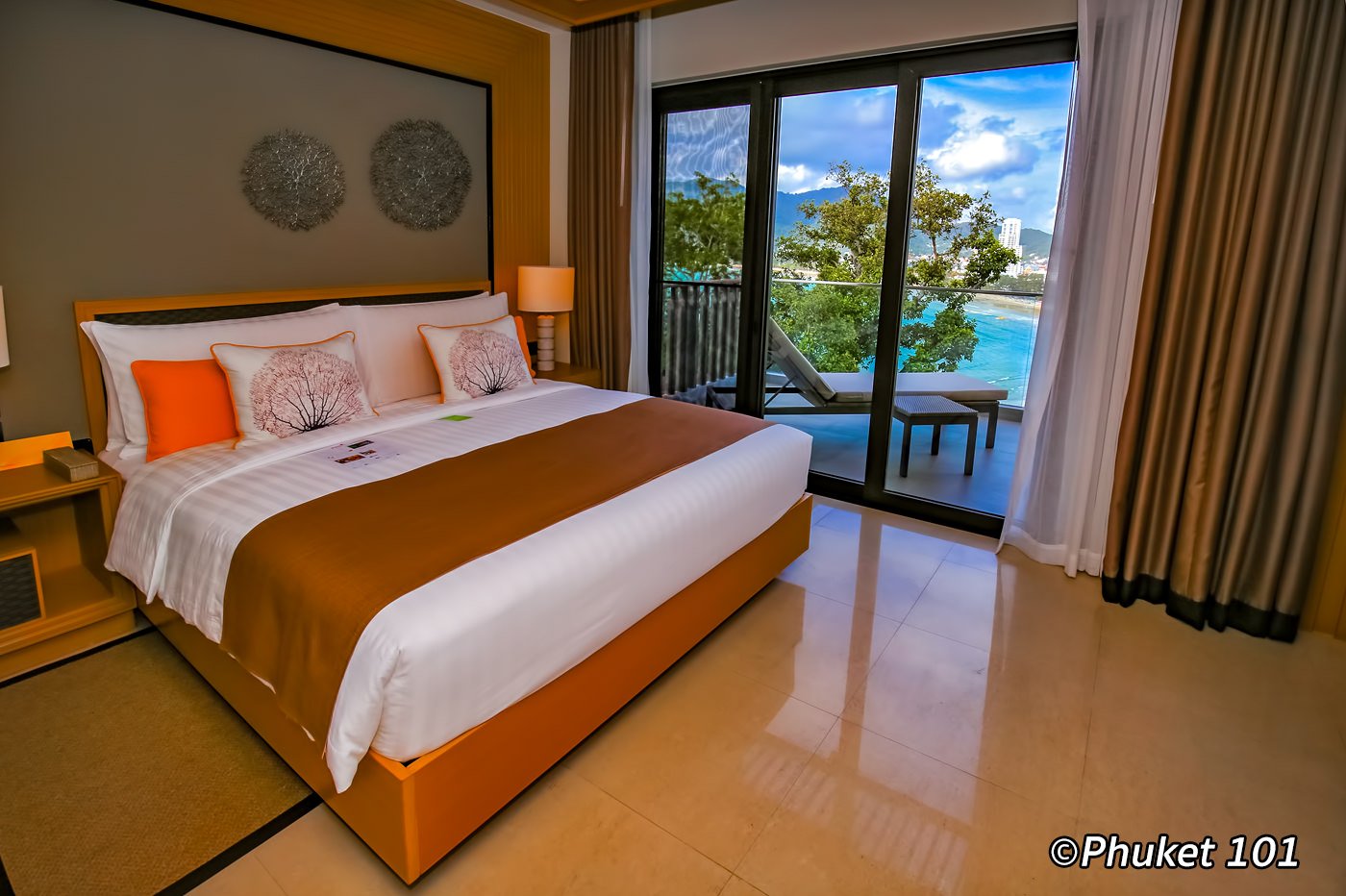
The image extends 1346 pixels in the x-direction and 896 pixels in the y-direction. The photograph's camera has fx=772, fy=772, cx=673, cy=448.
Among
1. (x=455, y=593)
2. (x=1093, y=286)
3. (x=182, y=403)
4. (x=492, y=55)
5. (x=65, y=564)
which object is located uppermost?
(x=492, y=55)

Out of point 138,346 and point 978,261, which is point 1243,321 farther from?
point 138,346

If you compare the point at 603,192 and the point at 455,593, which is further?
the point at 603,192

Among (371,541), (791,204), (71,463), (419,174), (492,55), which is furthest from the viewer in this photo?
(791,204)

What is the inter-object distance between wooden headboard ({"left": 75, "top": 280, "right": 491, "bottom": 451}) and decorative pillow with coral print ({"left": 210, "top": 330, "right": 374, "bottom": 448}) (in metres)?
0.32

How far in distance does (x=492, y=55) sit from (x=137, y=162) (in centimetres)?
188

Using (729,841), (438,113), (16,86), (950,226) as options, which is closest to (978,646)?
(729,841)

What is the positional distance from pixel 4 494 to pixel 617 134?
10.9 ft

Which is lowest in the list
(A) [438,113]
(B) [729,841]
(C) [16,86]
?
(B) [729,841]

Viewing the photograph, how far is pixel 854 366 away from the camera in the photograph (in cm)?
420

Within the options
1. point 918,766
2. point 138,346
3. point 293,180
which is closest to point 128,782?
point 138,346

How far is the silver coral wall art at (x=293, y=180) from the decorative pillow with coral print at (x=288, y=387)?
698 mm

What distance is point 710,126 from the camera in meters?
4.38

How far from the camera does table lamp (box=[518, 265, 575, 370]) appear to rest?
4242 mm

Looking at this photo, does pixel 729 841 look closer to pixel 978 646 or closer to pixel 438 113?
pixel 978 646
